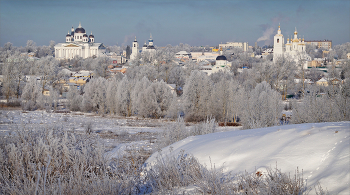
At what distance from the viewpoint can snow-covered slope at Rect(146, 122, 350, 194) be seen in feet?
11.9

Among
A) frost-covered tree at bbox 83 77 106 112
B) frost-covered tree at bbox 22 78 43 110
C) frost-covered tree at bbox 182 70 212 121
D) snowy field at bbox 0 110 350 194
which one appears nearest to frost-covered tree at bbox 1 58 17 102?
frost-covered tree at bbox 22 78 43 110

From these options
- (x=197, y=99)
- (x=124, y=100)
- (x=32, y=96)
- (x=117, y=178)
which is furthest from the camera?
(x=32, y=96)

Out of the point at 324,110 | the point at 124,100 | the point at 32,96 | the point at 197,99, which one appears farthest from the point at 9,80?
the point at 324,110

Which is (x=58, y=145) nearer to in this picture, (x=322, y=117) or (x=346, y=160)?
(x=346, y=160)

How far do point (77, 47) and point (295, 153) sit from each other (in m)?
107

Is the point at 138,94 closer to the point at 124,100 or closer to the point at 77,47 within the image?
the point at 124,100

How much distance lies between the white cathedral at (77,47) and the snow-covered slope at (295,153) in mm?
102225

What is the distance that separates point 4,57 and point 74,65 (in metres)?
43.9

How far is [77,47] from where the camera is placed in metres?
105

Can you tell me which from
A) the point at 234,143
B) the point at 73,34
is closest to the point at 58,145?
the point at 234,143

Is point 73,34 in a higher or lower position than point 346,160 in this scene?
higher

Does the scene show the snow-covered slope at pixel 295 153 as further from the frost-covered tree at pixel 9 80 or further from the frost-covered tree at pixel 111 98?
the frost-covered tree at pixel 9 80

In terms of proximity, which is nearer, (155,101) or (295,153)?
(295,153)

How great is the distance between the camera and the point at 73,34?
114375mm
